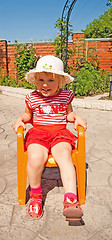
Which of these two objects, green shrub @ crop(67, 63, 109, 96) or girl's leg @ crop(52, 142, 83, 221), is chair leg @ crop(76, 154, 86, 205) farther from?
green shrub @ crop(67, 63, 109, 96)

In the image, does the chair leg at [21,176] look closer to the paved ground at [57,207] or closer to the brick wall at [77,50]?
the paved ground at [57,207]

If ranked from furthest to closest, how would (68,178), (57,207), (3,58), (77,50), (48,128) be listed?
1. (3,58)
2. (77,50)
3. (48,128)
4. (57,207)
5. (68,178)

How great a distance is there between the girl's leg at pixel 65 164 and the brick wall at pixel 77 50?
7.02 meters

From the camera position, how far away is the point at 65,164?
1.58 meters

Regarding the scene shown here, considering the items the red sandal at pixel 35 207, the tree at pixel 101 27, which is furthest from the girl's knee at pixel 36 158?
the tree at pixel 101 27

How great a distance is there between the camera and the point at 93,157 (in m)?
2.65

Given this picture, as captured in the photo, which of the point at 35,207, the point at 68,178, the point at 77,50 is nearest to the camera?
the point at 68,178

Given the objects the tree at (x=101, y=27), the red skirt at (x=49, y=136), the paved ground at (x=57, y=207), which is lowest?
the paved ground at (x=57, y=207)

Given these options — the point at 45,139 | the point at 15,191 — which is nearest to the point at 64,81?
the point at 45,139

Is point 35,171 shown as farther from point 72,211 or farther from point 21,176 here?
point 72,211

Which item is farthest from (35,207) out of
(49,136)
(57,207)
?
(49,136)

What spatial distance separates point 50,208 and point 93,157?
3.55 feet

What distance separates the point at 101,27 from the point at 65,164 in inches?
1600

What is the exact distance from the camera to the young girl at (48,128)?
158 cm
